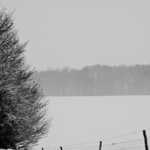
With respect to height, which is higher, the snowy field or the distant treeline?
the distant treeline

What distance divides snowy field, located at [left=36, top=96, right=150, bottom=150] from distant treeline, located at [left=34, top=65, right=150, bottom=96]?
57.0 metres

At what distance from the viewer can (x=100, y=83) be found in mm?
106250

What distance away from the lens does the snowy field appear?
26761mm

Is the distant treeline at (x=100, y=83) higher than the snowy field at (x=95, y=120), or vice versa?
the distant treeline at (x=100, y=83)

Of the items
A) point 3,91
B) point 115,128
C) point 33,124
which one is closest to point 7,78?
point 3,91

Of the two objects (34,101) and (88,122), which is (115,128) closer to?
Answer: (88,122)

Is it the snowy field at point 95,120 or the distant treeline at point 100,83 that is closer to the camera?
the snowy field at point 95,120

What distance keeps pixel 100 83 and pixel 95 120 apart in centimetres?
7324

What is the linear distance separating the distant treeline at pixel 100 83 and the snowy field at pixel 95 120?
57.0m

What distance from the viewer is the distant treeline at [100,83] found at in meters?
101

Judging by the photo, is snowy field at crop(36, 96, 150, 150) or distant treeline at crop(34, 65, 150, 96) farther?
distant treeline at crop(34, 65, 150, 96)

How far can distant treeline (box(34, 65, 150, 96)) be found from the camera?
10094 centimetres

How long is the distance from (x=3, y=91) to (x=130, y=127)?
23082 millimetres

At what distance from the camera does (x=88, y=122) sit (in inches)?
1293
